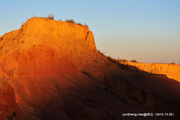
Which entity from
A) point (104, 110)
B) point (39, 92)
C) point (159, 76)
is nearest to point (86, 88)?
point (104, 110)

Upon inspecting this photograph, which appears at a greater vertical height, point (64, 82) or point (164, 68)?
point (164, 68)

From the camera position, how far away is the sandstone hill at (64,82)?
7.00 m

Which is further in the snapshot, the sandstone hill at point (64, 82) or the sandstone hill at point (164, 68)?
the sandstone hill at point (164, 68)

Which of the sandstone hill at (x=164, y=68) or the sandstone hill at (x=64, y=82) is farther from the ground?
the sandstone hill at (x=164, y=68)

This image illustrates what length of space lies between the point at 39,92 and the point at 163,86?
32.5 feet

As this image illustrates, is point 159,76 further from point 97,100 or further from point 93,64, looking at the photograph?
point 97,100

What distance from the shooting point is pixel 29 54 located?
949 centimetres

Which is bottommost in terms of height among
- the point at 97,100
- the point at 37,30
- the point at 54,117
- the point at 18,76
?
the point at 54,117

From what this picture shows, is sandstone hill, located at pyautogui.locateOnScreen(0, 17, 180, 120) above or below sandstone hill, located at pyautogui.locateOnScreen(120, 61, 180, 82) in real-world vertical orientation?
below

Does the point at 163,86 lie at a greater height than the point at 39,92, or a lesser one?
greater

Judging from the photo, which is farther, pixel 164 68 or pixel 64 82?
pixel 164 68

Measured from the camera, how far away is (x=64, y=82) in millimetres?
9055

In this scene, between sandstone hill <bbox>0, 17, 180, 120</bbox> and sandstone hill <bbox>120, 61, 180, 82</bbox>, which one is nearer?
sandstone hill <bbox>0, 17, 180, 120</bbox>

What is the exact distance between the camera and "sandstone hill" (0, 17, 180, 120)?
7.00 m
